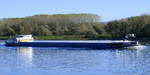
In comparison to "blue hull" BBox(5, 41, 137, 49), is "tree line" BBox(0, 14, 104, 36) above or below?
above

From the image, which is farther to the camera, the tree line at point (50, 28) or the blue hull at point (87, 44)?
the tree line at point (50, 28)

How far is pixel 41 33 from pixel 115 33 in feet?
95.2

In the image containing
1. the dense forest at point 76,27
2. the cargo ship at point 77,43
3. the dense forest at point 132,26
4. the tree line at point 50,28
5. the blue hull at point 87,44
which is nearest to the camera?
the blue hull at point 87,44

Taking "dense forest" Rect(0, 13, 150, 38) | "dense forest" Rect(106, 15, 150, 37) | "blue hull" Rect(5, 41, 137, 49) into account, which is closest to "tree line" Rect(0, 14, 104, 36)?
"dense forest" Rect(0, 13, 150, 38)

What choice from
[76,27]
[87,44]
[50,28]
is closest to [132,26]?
[76,27]

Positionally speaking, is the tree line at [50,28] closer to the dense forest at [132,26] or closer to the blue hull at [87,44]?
the dense forest at [132,26]

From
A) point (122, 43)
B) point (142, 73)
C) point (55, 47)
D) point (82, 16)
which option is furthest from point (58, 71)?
point (82, 16)

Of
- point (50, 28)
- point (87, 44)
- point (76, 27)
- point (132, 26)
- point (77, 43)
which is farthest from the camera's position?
point (50, 28)

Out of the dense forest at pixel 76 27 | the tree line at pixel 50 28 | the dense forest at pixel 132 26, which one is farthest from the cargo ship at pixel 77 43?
the tree line at pixel 50 28

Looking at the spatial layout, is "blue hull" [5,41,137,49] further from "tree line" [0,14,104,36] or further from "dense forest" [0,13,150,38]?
"tree line" [0,14,104,36]

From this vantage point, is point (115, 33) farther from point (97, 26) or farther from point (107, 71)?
point (107, 71)

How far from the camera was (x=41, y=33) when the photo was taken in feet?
438

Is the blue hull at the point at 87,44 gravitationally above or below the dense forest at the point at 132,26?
below

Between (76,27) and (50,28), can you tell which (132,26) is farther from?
(50,28)
